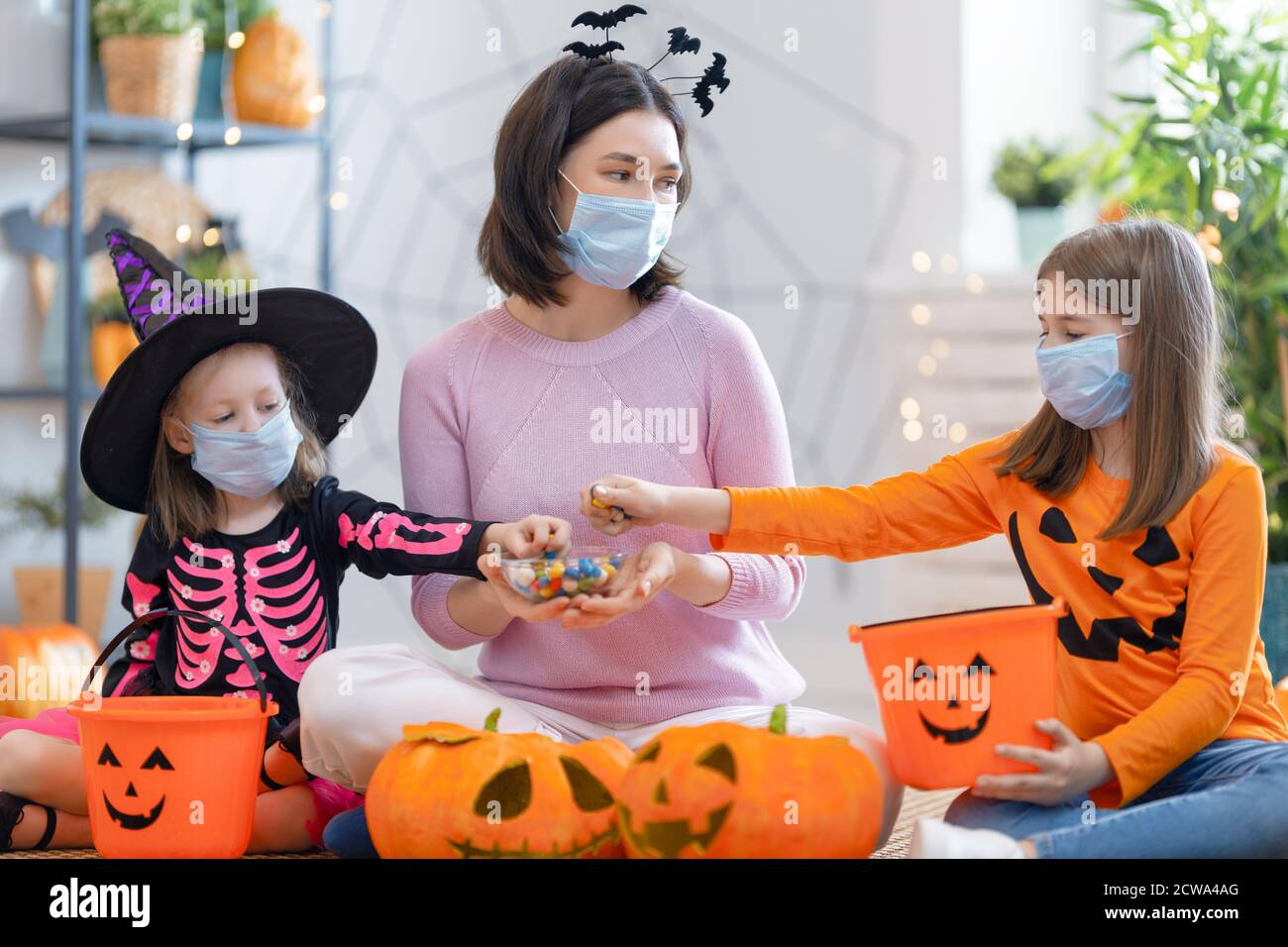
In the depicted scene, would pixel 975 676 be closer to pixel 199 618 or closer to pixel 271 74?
pixel 199 618

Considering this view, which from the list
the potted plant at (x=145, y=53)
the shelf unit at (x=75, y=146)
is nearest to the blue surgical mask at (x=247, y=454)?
the shelf unit at (x=75, y=146)

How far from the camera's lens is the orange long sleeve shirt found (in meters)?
1.34

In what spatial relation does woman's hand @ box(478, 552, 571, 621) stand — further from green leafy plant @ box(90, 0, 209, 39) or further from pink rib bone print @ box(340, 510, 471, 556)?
green leafy plant @ box(90, 0, 209, 39)

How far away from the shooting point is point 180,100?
281cm

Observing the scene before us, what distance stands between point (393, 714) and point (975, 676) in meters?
0.57

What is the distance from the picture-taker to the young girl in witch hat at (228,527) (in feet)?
5.17

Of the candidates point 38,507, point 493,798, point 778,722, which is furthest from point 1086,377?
point 38,507

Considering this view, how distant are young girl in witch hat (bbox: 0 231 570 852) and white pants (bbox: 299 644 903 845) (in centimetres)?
10

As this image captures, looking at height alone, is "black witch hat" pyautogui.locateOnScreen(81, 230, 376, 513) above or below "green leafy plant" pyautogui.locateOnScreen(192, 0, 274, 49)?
below

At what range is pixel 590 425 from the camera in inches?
63.9

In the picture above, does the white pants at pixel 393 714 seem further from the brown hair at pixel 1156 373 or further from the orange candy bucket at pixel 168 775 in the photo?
the brown hair at pixel 1156 373

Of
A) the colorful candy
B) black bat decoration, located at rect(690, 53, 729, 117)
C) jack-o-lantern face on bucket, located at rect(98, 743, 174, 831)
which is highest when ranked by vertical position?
black bat decoration, located at rect(690, 53, 729, 117)

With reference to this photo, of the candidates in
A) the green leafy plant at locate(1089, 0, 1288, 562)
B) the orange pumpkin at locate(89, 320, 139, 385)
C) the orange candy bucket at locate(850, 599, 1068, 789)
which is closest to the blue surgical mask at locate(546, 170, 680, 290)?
the orange candy bucket at locate(850, 599, 1068, 789)

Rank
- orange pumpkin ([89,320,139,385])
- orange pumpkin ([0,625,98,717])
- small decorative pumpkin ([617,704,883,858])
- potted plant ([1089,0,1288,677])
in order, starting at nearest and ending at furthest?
small decorative pumpkin ([617,704,883,858])
orange pumpkin ([0,625,98,717])
potted plant ([1089,0,1288,677])
orange pumpkin ([89,320,139,385])
